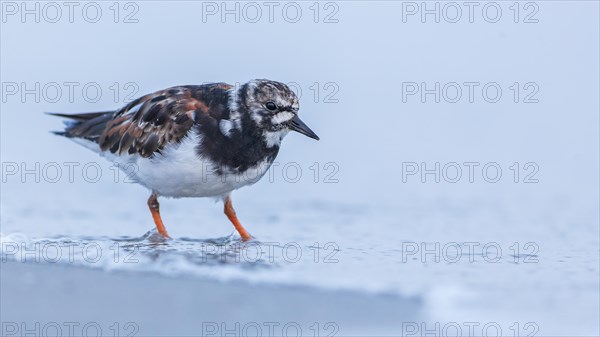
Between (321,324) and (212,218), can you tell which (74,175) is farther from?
(321,324)

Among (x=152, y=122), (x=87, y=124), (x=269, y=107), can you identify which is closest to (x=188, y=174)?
(x=152, y=122)

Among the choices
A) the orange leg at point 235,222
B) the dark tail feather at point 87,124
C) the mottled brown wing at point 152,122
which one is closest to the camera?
the mottled brown wing at point 152,122

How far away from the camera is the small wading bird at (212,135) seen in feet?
25.7

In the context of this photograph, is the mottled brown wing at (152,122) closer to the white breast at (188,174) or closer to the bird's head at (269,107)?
the white breast at (188,174)

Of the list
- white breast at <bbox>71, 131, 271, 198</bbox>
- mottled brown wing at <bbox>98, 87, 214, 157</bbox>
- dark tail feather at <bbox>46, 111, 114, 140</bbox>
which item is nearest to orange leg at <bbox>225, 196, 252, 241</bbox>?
white breast at <bbox>71, 131, 271, 198</bbox>

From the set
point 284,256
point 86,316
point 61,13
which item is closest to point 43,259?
point 86,316

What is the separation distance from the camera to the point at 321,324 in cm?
591

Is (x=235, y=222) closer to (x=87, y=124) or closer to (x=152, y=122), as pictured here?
(x=152, y=122)

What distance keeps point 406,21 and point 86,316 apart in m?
9.02

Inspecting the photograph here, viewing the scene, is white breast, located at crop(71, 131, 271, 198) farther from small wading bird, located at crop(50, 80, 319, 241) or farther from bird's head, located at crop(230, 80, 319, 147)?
bird's head, located at crop(230, 80, 319, 147)

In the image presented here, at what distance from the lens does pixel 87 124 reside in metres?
9.39

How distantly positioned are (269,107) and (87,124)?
235cm

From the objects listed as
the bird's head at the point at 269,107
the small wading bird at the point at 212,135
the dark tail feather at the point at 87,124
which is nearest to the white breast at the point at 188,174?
the small wading bird at the point at 212,135

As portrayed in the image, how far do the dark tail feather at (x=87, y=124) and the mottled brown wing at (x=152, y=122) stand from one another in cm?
15
